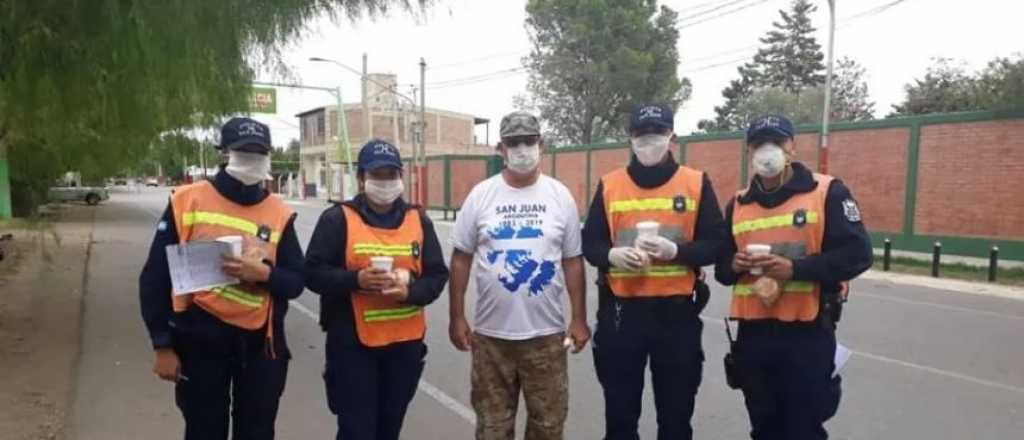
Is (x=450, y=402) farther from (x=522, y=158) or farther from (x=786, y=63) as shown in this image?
(x=786, y=63)

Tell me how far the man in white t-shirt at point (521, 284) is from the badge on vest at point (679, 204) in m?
0.47

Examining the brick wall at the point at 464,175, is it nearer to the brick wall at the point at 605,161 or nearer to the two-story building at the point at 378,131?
the brick wall at the point at 605,161

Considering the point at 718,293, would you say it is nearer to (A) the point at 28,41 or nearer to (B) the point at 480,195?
(B) the point at 480,195

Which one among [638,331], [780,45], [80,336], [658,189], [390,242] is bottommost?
[80,336]

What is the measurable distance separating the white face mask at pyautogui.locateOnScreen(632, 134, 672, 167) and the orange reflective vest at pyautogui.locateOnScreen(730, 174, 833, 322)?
1.69 ft

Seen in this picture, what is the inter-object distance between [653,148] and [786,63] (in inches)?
2970

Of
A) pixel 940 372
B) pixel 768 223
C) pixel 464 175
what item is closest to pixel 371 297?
pixel 768 223

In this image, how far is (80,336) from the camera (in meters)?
A: 7.68

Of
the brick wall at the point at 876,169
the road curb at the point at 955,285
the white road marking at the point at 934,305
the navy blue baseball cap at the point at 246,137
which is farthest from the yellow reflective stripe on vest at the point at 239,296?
the brick wall at the point at 876,169

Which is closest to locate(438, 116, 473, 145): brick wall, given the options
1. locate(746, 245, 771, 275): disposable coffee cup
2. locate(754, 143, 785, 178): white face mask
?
locate(754, 143, 785, 178): white face mask

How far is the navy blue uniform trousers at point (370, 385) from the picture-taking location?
10.9 feet

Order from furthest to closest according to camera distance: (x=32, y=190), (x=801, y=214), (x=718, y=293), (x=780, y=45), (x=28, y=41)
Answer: (x=780, y=45), (x=32, y=190), (x=718, y=293), (x=28, y=41), (x=801, y=214)

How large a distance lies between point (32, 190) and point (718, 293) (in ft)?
68.5

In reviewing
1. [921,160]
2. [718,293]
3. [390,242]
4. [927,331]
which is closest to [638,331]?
[390,242]
